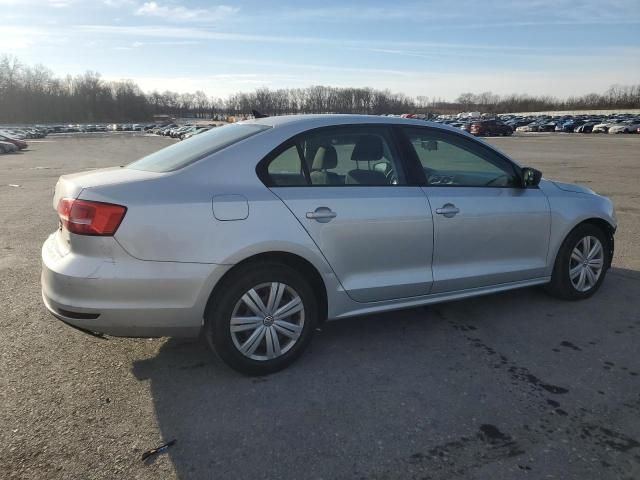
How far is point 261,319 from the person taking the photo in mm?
3340

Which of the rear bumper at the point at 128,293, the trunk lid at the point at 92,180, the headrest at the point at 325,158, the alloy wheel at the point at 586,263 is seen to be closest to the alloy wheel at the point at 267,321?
the rear bumper at the point at 128,293

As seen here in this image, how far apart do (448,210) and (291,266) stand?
1.31m

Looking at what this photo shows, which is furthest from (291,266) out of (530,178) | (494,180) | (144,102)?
(144,102)

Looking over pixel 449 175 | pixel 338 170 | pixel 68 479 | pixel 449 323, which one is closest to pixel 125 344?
pixel 68 479

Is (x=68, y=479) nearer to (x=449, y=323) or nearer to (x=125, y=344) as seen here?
(x=125, y=344)

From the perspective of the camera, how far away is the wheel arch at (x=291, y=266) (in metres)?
3.20

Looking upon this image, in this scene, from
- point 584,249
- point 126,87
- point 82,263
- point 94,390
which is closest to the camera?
point 82,263

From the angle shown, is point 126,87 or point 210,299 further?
point 126,87

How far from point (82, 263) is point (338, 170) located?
1776mm

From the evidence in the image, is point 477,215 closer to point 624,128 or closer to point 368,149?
point 368,149

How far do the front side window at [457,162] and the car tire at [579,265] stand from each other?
873 millimetres

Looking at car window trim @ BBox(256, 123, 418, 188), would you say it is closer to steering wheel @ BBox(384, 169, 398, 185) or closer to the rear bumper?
steering wheel @ BBox(384, 169, 398, 185)

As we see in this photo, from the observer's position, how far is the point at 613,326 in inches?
167

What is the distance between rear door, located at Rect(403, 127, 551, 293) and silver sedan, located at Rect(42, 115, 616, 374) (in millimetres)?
12
